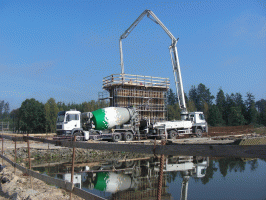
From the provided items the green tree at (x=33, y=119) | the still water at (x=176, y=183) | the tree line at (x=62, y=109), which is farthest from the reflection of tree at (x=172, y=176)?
the green tree at (x=33, y=119)

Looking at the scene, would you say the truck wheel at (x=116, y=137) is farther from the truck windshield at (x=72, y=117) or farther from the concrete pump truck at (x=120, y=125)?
the truck windshield at (x=72, y=117)

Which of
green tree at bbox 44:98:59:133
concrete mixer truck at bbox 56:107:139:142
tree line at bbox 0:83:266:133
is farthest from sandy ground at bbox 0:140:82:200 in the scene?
green tree at bbox 44:98:59:133

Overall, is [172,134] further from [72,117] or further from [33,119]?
[33,119]

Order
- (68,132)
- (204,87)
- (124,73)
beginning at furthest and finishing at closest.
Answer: (204,87) → (124,73) → (68,132)

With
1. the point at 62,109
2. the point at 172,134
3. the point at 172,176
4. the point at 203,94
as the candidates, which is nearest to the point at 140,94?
the point at 172,134

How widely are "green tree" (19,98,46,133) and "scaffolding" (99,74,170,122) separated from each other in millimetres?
30341

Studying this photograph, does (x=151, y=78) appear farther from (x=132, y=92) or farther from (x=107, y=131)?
(x=107, y=131)

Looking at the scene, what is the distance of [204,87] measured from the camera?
4481 inches

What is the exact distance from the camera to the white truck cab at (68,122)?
21828mm

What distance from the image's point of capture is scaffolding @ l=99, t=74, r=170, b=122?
106 feet

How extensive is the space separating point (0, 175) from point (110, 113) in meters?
15.3

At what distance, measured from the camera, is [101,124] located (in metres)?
23.3

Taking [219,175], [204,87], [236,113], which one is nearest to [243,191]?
[219,175]

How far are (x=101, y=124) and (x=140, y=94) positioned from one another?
12131 millimetres
